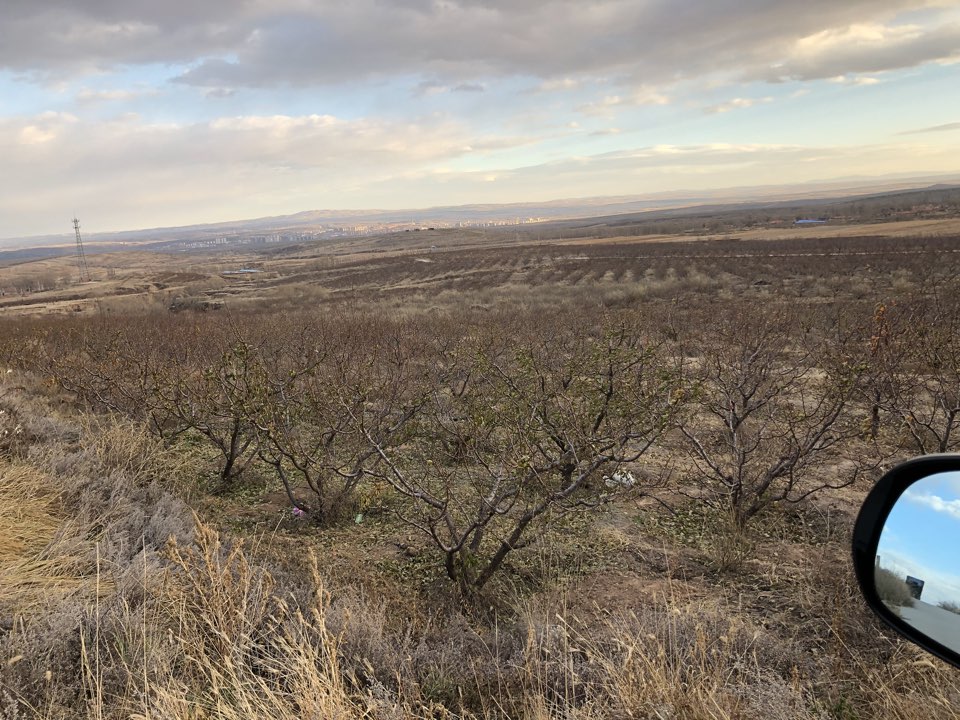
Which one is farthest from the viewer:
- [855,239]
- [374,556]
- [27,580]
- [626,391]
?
[855,239]

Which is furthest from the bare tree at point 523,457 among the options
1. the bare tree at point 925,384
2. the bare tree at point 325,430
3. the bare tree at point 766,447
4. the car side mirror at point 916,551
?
the bare tree at point 925,384

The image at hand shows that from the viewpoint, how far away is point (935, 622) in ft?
5.39

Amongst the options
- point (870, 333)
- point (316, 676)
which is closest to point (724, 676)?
point (316, 676)

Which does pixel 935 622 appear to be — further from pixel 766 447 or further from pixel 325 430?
pixel 325 430

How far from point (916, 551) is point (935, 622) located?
0.21m

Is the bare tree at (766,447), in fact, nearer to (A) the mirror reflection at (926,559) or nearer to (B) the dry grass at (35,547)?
(A) the mirror reflection at (926,559)

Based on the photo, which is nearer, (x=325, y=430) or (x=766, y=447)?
(x=766, y=447)

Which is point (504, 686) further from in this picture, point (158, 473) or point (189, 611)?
point (158, 473)

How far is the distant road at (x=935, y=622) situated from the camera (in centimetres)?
155

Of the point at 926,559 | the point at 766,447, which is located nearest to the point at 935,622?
the point at 926,559

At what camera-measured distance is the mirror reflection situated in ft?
5.21

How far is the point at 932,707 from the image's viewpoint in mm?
2230

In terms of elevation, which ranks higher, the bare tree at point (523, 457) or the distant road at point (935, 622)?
the distant road at point (935, 622)

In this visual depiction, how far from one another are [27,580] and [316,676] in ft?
7.41
